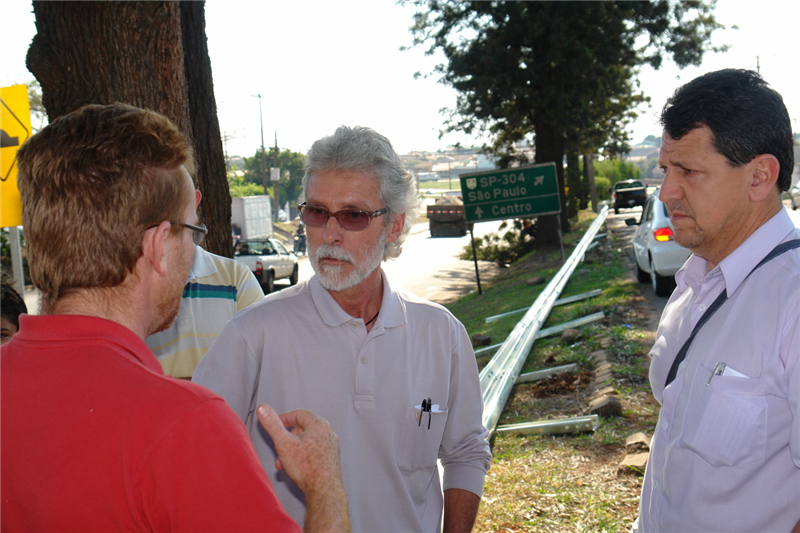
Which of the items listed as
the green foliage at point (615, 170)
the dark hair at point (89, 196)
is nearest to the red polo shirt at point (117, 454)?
the dark hair at point (89, 196)

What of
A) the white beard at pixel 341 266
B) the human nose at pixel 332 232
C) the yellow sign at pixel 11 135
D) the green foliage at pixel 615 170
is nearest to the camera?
the white beard at pixel 341 266

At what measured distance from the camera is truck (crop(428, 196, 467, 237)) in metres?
38.1

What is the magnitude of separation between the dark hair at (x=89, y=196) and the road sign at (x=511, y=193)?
14018 mm

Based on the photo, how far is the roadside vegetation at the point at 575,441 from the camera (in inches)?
151

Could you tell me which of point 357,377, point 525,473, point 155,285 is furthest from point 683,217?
point 525,473

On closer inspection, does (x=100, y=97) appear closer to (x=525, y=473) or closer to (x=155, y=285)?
(x=155, y=285)

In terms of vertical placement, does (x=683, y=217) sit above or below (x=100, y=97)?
below

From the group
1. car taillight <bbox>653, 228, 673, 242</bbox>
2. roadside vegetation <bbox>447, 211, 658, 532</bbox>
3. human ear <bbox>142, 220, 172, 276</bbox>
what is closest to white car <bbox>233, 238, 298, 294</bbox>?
roadside vegetation <bbox>447, 211, 658, 532</bbox>

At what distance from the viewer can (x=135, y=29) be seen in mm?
3762

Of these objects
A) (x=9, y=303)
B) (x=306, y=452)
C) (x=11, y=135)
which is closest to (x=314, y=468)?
(x=306, y=452)

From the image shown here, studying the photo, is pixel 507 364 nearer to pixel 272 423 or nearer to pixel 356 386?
pixel 356 386

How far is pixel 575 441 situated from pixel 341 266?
10.2 feet

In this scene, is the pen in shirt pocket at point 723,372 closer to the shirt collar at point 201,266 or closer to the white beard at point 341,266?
the white beard at point 341,266

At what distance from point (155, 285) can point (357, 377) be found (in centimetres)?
99
